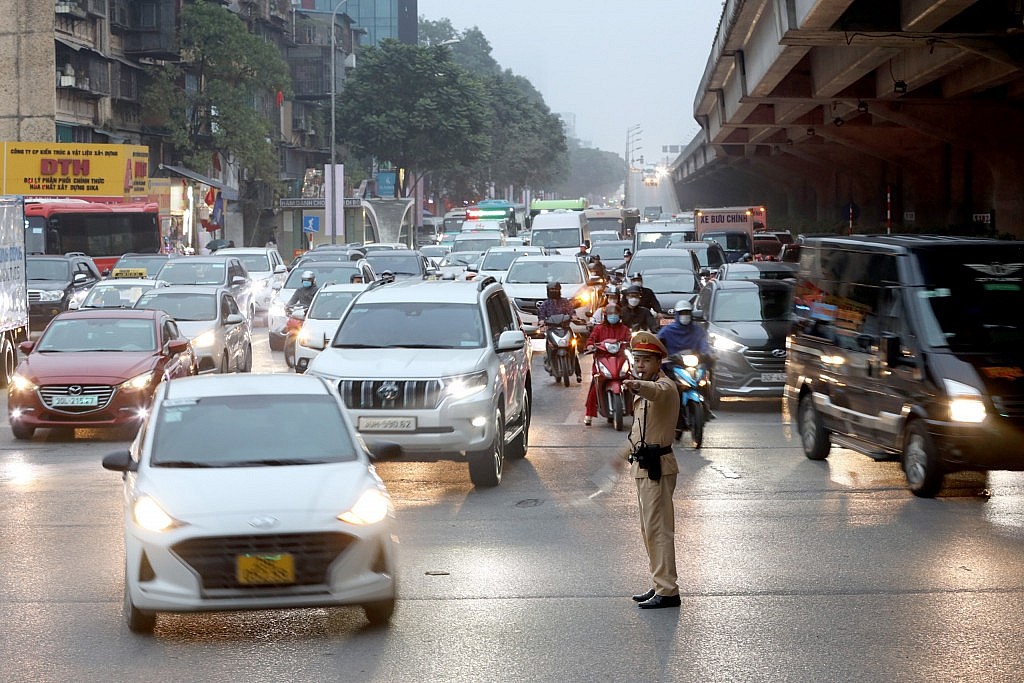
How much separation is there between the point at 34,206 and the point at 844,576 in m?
37.2

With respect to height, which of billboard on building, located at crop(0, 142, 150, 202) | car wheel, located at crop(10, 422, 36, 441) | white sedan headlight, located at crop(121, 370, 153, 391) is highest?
billboard on building, located at crop(0, 142, 150, 202)

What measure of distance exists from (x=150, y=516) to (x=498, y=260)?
29.9 metres

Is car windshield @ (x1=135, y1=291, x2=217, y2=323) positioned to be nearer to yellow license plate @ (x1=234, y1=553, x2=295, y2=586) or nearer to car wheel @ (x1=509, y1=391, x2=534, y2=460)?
car wheel @ (x1=509, y1=391, x2=534, y2=460)

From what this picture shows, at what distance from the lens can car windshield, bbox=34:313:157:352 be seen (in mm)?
18812

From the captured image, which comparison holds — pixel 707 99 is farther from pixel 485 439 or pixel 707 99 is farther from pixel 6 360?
pixel 485 439

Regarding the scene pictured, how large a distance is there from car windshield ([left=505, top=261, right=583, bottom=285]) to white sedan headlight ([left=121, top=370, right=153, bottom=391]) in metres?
14.8

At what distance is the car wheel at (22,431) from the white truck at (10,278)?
247 inches

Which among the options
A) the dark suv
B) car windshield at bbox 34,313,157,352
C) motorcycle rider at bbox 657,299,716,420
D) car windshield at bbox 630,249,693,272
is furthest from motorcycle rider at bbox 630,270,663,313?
the dark suv

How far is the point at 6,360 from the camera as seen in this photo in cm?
2450

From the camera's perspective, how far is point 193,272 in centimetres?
3403

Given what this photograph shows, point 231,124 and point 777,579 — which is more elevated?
point 231,124

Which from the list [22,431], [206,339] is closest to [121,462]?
[22,431]

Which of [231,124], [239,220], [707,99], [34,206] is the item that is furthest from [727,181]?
[34,206]

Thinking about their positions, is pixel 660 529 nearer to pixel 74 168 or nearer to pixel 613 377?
pixel 613 377
